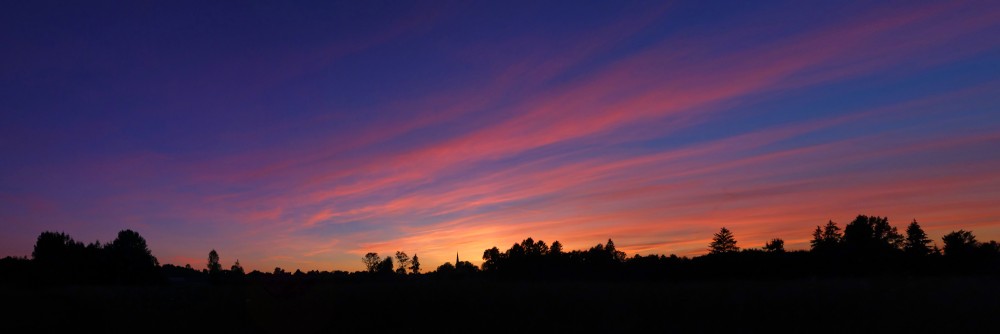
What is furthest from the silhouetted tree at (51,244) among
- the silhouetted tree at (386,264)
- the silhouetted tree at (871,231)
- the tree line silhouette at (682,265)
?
the silhouetted tree at (871,231)

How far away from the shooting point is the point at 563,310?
52.1ft

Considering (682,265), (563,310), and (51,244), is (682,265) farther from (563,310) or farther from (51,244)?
(51,244)

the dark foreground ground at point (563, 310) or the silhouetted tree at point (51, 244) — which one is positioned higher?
the silhouetted tree at point (51, 244)

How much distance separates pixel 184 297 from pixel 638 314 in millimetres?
18531

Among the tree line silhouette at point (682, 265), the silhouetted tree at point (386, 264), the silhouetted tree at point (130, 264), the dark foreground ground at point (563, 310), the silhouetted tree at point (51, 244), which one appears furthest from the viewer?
the silhouetted tree at point (386, 264)

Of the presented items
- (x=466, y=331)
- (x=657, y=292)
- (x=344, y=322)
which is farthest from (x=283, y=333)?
(x=657, y=292)

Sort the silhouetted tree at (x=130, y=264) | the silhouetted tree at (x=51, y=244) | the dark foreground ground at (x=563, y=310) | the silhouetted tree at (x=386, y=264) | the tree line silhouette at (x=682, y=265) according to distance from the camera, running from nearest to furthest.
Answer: the dark foreground ground at (x=563, y=310) → the tree line silhouette at (x=682, y=265) → the silhouetted tree at (x=130, y=264) → the silhouetted tree at (x=51, y=244) → the silhouetted tree at (x=386, y=264)

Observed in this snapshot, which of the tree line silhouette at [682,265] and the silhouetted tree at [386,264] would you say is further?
the silhouetted tree at [386,264]

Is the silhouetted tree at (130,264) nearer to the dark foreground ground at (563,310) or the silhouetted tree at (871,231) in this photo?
the dark foreground ground at (563,310)

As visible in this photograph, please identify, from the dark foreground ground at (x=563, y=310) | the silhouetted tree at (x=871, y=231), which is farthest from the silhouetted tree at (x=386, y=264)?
the dark foreground ground at (x=563, y=310)

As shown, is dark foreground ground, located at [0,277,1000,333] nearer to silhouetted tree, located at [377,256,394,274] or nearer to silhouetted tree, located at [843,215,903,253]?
silhouetted tree, located at [843,215,903,253]

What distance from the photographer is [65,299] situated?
2442cm

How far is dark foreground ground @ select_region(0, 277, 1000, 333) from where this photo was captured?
13.5 m

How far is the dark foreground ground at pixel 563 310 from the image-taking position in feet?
44.3
